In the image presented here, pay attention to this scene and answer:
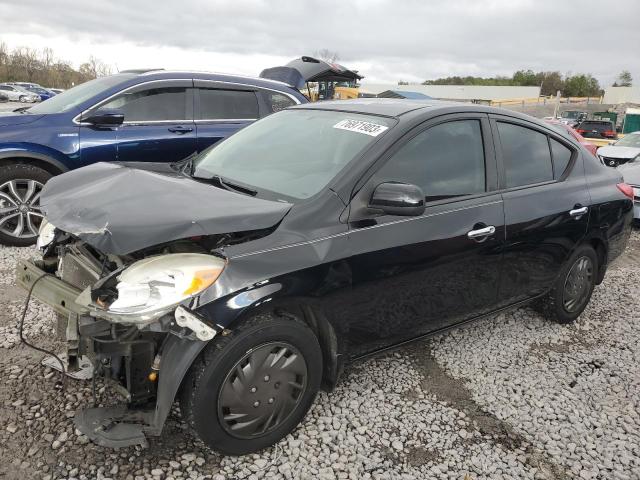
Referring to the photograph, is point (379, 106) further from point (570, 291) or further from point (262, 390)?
point (570, 291)

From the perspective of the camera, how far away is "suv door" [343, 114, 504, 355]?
2617 millimetres

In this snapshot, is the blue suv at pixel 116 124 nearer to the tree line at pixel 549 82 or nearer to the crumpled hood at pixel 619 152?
the crumpled hood at pixel 619 152

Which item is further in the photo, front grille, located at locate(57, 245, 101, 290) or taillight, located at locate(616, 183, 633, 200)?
taillight, located at locate(616, 183, 633, 200)

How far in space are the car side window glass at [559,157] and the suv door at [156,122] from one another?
3.61 metres

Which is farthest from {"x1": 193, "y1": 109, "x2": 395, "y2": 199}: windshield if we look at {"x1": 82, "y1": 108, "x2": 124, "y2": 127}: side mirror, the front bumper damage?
{"x1": 82, "y1": 108, "x2": 124, "y2": 127}: side mirror

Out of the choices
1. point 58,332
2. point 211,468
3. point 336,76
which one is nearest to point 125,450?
point 211,468

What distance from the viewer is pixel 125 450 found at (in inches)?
94.4

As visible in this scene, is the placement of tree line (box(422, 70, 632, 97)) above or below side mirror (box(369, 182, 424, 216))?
above

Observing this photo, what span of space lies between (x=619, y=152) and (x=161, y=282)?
12508 millimetres

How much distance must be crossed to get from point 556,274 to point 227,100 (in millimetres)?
3972

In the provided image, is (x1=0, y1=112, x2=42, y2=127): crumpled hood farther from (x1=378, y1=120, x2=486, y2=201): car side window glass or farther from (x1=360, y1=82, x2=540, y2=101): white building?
(x1=360, y1=82, x2=540, y2=101): white building

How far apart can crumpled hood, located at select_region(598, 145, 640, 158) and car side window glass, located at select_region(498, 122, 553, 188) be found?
365 inches

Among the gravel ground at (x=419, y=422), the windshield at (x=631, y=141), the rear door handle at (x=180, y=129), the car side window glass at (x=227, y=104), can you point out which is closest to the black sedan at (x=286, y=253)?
the gravel ground at (x=419, y=422)

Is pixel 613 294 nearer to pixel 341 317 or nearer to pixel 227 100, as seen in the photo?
pixel 341 317
